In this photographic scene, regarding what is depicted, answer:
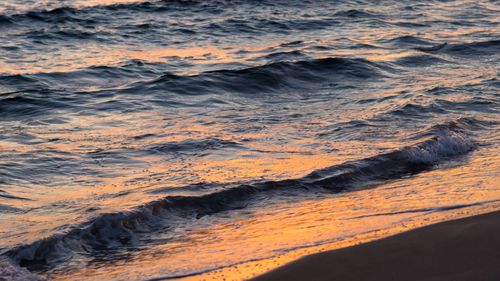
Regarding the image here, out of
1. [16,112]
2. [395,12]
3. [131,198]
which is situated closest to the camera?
[131,198]

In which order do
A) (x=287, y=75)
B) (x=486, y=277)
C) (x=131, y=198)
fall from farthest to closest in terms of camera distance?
(x=287, y=75), (x=131, y=198), (x=486, y=277)

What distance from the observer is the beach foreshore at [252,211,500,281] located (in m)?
5.02

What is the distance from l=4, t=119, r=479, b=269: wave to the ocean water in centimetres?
2

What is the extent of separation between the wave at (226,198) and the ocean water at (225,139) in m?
0.02

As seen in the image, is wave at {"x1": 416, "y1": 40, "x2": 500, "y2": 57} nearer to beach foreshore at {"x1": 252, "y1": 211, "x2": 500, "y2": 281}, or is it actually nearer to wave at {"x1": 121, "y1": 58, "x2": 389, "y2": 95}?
wave at {"x1": 121, "y1": 58, "x2": 389, "y2": 95}

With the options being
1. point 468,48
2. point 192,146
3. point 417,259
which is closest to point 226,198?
point 192,146

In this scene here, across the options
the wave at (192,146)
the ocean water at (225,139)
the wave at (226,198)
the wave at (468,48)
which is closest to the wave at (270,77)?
the ocean water at (225,139)

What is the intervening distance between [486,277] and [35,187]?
13.3ft

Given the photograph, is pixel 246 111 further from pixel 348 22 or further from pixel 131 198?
pixel 348 22

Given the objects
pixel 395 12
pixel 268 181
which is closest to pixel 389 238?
pixel 268 181

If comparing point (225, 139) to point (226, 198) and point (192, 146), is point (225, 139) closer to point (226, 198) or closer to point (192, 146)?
point (192, 146)

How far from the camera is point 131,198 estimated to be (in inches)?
278

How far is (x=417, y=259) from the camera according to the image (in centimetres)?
528

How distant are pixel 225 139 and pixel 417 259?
386cm
